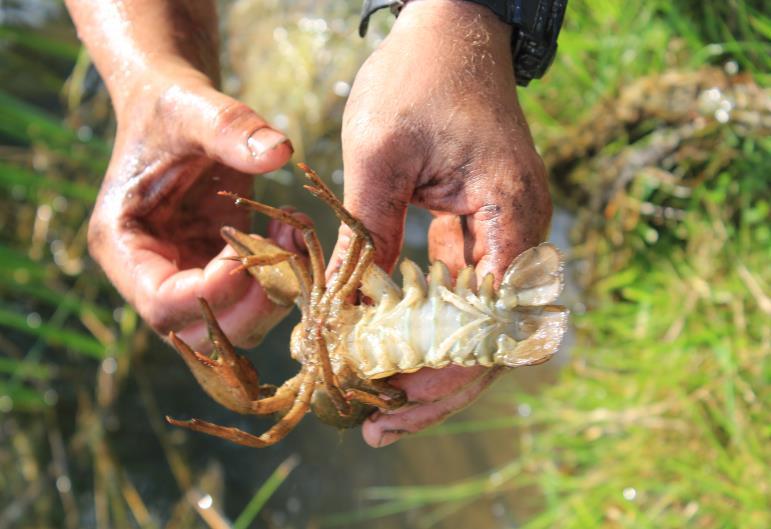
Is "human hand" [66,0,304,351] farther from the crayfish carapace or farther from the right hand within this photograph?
the crayfish carapace

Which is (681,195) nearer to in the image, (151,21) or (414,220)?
(414,220)

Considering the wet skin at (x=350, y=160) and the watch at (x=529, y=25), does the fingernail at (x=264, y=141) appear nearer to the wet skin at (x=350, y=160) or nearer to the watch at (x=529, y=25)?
the wet skin at (x=350, y=160)

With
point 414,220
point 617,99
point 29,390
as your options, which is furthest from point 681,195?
point 29,390

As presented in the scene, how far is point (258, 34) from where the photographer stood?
4.33m

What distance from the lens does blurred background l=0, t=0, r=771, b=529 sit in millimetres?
2672

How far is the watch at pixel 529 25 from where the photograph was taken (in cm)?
171

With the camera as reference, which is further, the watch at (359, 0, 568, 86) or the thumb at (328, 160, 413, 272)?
the watch at (359, 0, 568, 86)

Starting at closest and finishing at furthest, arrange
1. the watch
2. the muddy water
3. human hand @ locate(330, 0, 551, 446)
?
human hand @ locate(330, 0, 551, 446)
the watch
the muddy water

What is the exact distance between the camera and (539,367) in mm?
3357

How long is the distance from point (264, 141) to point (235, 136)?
9 centimetres

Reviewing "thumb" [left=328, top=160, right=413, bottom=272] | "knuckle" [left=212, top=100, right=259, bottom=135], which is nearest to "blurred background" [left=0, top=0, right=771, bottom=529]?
"thumb" [left=328, top=160, right=413, bottom=272]

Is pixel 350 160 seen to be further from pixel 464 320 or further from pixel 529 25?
pixel 529 25

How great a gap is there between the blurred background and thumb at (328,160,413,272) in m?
1.50

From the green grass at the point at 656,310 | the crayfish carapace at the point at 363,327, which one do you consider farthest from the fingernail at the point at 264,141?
the green grass at the point at 656,310
